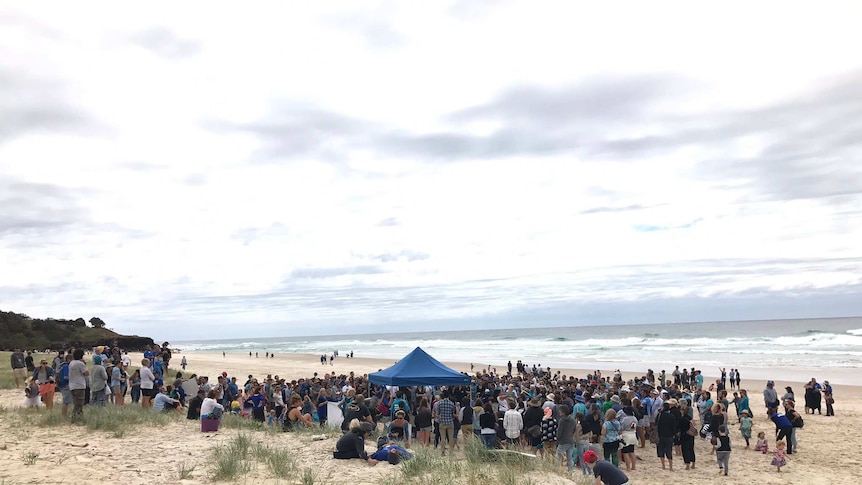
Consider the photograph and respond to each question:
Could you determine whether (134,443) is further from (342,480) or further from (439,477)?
(439,477)

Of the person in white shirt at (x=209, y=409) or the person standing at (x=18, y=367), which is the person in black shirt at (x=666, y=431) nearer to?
the person in white shirt at (x=209, y=409)

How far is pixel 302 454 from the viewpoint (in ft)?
33.7

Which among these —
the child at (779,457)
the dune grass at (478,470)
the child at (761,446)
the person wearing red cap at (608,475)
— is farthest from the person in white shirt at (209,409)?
the child at (761,446)

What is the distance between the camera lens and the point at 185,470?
842cm

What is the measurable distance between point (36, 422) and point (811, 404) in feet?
69.6

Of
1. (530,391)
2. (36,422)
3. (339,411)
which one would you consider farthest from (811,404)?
(36,422)

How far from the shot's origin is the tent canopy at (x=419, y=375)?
14500 millimetres

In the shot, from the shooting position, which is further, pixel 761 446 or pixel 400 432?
pixel 761 446

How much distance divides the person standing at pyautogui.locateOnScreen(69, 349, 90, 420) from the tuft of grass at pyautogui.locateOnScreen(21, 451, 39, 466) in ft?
8.01

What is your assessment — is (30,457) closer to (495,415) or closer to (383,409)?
(383,409)

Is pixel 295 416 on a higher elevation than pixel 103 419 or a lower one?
lower

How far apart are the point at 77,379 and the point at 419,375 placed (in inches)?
285

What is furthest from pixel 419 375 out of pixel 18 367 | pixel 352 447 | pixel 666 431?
pixel 18 367

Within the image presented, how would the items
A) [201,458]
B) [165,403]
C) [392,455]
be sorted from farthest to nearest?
1. [165,403]
2. [392,455]
3. [201,458]
